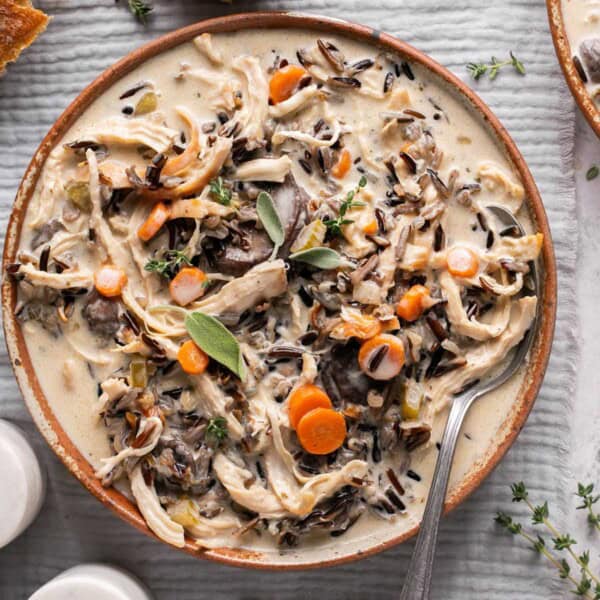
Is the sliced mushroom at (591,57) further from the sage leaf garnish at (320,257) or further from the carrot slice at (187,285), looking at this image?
the carrot slice at (187,285)

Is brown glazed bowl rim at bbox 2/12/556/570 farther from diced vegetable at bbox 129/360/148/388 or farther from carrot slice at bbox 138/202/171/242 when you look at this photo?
carrot slice at bbox 138/202/171/242

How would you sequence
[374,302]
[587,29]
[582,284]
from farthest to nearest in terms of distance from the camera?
[582,284] < [587,29] < [374,302]

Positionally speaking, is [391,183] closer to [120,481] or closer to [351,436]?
[351,436]

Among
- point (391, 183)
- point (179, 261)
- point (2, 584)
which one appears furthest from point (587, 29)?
point (2, 584)

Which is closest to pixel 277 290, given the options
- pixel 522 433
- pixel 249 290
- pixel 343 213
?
pixel 249 290

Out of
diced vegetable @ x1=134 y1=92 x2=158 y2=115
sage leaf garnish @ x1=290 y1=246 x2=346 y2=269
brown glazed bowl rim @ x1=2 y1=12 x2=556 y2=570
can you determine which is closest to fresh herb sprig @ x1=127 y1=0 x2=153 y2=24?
brown glazed bowl rim @ x1=2 y1=12 x2=556 y2=570

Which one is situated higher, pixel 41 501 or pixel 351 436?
pixel 351 436
